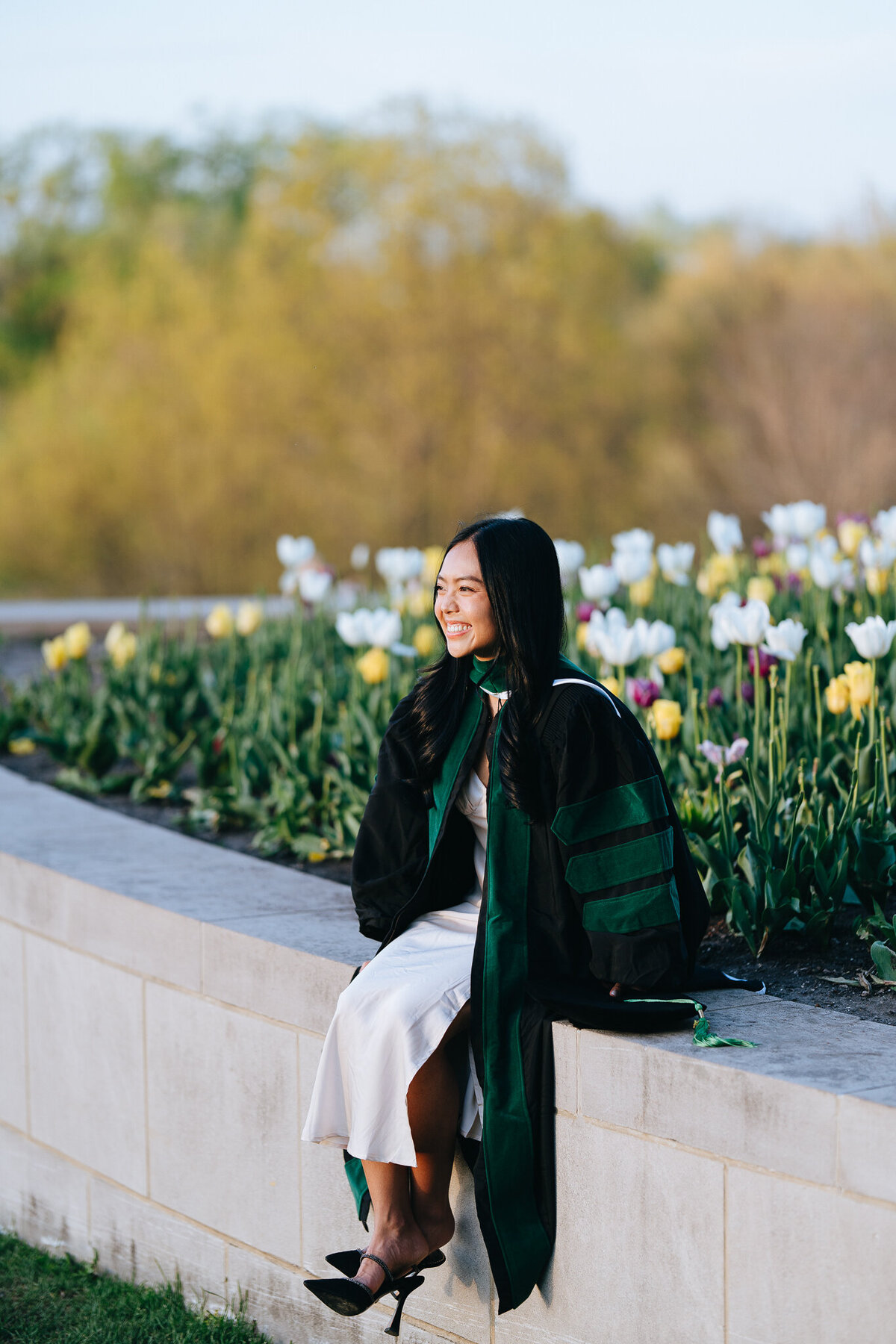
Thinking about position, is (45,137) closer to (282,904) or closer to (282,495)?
(282,495)

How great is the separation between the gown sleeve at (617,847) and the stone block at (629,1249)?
237mm

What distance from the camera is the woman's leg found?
6.82ft

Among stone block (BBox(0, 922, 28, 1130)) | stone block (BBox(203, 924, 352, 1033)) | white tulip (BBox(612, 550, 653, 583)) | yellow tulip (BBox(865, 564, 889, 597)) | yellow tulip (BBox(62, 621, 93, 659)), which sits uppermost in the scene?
white tulip (BBox(612, 550, 653, 583))

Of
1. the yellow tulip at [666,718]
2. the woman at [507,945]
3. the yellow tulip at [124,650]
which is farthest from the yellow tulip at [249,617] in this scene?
the woman at [507,945]

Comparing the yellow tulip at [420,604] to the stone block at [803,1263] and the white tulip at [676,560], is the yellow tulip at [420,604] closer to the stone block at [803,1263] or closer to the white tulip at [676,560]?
the white tulip at [676,560]

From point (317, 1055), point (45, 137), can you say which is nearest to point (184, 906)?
point (317, 1055)

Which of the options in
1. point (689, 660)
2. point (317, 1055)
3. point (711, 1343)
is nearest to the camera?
point (711, 1343)

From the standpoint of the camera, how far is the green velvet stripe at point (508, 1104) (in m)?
2.03

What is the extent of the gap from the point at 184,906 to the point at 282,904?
19 centimetres

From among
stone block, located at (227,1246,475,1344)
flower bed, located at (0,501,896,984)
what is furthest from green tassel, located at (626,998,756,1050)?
stone block, located at (227,1246,475,1344)

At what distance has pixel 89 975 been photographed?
3.01 meters

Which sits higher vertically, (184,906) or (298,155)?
(298,155)

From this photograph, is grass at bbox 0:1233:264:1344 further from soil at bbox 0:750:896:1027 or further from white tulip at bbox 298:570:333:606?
white tulip at bbox 298:570:333:606

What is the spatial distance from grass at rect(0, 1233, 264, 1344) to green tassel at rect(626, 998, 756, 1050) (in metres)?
1.06
